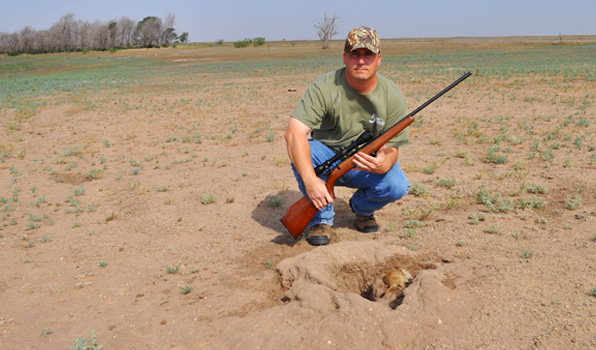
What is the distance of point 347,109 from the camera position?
415 cm

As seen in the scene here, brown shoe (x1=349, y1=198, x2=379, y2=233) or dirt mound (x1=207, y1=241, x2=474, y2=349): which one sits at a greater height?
brown shoe (x1=349, y1=198, x2=379, y2=233)

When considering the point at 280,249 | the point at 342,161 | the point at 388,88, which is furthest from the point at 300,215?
the point at 388,88

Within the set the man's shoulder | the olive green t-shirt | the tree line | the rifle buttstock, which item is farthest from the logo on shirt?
the tree line

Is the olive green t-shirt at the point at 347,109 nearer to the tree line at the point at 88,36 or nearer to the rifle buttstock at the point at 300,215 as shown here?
the rifle buttstock at the point at 300,215

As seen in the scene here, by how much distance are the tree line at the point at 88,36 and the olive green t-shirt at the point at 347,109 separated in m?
102

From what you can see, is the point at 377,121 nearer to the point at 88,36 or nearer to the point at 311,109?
the point at 311,109

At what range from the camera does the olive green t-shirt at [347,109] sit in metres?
3.99

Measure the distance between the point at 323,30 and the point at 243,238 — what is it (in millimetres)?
87551

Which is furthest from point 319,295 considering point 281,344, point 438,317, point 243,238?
point 243,238

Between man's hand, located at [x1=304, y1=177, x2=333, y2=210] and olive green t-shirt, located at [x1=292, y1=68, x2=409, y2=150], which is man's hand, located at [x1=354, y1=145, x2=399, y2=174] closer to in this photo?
olive green t-shirt, located at [x1=292, y1=68, x2=409, y2=150]

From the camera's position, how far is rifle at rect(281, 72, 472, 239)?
3988 millimetres

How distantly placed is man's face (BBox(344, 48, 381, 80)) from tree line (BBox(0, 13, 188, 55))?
103 m

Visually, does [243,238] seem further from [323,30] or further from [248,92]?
[323,30]

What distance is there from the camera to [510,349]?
2643mm
